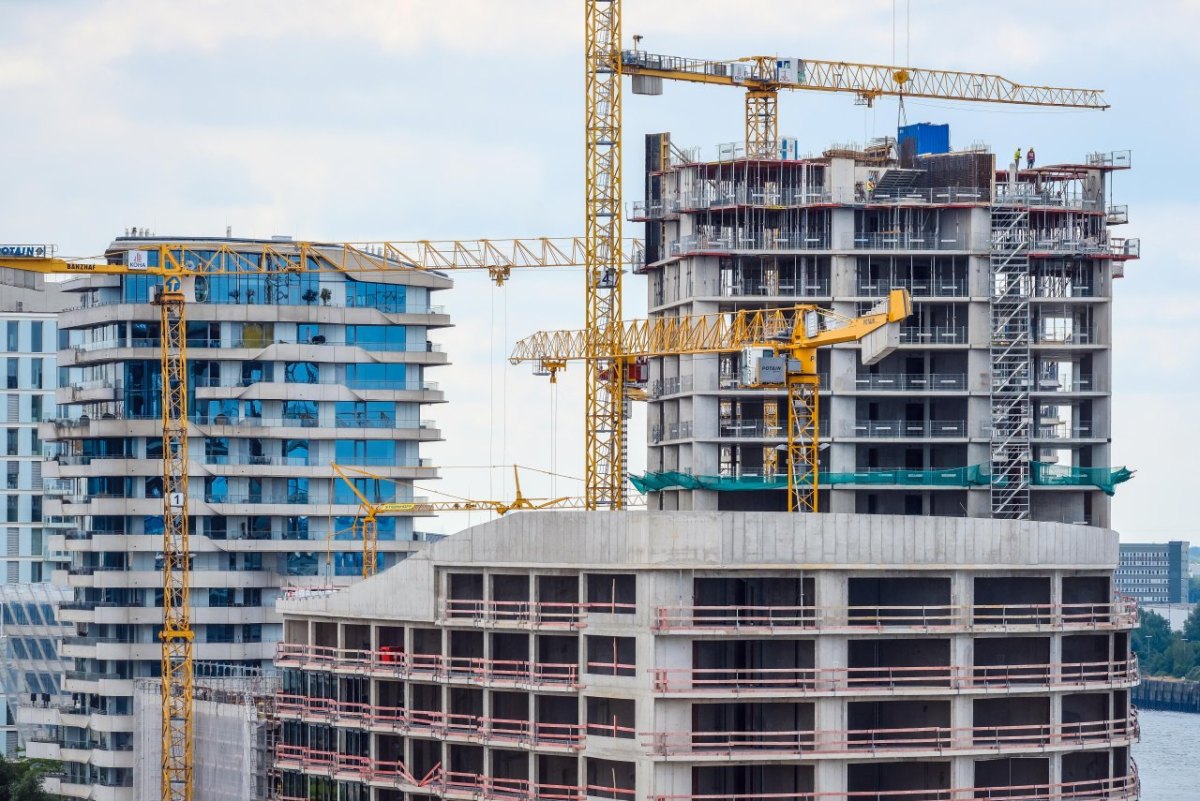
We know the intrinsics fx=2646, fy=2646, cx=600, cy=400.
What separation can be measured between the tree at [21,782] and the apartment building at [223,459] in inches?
82.0

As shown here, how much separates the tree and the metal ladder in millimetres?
70419

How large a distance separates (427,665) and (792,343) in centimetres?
4500

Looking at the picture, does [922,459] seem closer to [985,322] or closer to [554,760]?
[985,322]

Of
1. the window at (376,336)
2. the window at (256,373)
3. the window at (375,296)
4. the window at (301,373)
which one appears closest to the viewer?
the window at (256,373)

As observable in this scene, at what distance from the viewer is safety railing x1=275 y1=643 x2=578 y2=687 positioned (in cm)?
11744

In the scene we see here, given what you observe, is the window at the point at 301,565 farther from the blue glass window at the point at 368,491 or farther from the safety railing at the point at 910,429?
the safety railing at the point at 910,429

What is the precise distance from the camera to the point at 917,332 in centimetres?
18100

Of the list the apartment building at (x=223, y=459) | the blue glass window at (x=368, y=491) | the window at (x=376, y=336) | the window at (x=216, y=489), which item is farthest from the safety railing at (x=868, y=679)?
the window at (x=376, y=336)

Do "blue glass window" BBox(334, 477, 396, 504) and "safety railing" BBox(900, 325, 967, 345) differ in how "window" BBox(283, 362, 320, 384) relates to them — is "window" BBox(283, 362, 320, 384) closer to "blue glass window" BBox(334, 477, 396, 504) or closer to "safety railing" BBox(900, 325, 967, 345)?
"blue glass window" BBox(334, 477, 396, 504)

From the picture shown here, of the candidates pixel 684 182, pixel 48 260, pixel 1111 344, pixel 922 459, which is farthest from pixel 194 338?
pixel 1111 344

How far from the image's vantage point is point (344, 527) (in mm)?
193375

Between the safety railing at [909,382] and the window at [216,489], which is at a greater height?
the safety railing at [909,382]

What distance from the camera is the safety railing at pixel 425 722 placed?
116875 mm

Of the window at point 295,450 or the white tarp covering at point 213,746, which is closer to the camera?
the white tarp covering at point 213,746
